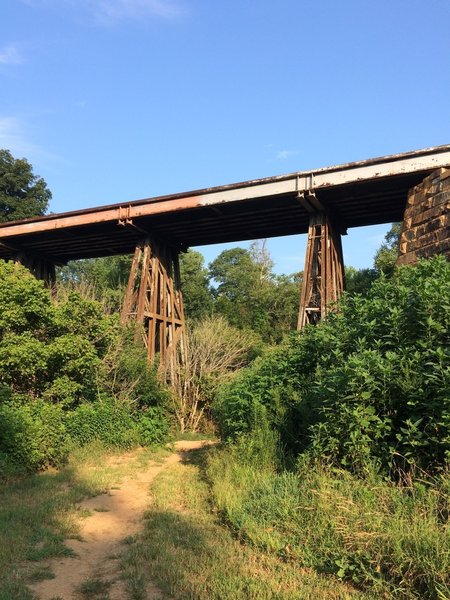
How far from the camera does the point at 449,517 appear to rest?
11.8 ft

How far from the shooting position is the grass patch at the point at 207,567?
3.66 metres

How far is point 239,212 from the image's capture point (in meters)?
14.3

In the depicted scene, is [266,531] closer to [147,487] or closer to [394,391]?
[394,391]

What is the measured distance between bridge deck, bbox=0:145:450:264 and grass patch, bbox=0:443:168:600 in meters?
7.32

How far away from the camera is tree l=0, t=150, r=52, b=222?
31875 mm

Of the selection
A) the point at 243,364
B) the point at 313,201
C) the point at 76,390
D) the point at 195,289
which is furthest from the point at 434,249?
the point at 195,289

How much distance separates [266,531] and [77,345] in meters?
8.06

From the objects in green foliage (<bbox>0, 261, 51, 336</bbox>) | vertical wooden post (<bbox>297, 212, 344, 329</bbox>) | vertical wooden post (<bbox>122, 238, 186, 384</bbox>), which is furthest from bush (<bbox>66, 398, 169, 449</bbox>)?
vertical wooden post (<bbox>297, 212, 344, 329</bbox>)

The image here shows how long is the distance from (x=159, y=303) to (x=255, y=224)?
4.56m

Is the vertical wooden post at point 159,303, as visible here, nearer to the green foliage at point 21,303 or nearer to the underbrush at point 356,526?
the green foliage at point 21,303

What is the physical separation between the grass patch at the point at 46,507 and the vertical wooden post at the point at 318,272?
5.70 meters

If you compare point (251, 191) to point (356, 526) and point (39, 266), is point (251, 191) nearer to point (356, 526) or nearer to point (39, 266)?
point (356, 526)

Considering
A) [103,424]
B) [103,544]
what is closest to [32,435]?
[103,424]

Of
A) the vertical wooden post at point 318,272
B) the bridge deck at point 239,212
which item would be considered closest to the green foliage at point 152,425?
the vertical wooden post at point 318,272
